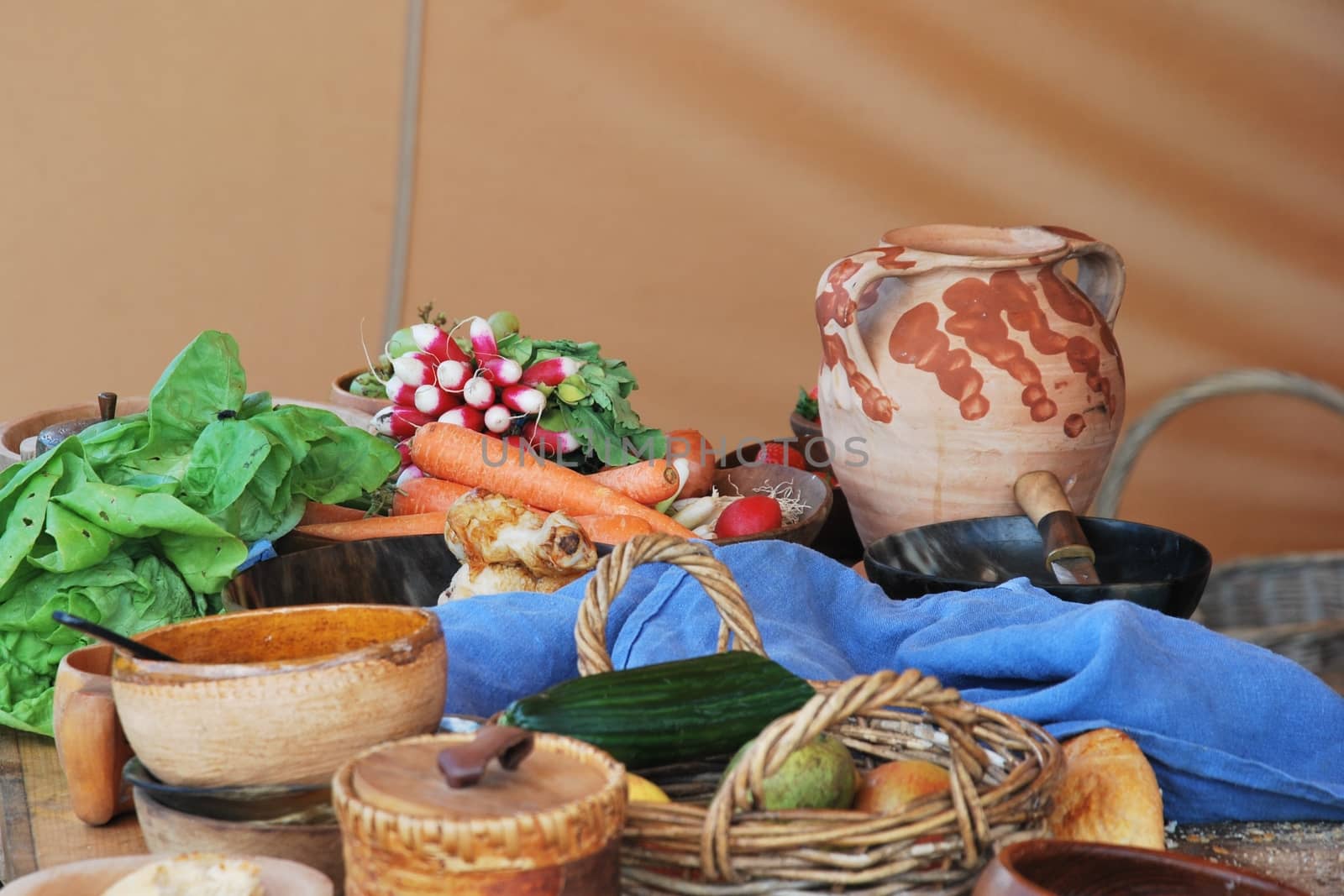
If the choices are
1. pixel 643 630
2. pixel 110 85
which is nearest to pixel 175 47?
pixel 110 85

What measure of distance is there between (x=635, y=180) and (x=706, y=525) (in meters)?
1.40

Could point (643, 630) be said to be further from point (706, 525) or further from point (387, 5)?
point (387, 5)

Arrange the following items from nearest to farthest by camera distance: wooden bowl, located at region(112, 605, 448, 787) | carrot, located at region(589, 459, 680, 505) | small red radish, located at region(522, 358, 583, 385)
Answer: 1. wooden bowl, located at region(112, 605, 448, 787)
2. carrot, located at region(589, 459, 680, 505)
3. small red radish, located at region(522, 358, 583, 385)

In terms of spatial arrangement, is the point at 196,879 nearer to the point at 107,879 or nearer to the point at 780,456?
the point at 107,879

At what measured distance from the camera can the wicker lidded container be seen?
17.0 inches

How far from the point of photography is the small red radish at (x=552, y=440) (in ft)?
4.51

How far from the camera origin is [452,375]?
1.36 m

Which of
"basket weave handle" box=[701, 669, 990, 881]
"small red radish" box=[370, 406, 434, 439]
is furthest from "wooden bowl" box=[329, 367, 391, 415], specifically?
"basket weave handle" box=[701, 669, 990, 881]

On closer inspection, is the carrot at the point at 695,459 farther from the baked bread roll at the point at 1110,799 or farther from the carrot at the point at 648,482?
the baked bread roll at the point at 1110,799

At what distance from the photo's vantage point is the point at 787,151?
2521 millimetres

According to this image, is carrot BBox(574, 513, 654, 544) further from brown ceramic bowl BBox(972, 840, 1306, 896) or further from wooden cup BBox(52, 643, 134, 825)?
brown ceramic bowl BBox(972, 840, 1306, 896)

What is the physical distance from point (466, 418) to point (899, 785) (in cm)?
87

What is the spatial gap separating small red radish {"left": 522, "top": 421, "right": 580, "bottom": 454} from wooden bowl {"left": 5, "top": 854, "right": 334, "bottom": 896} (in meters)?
0.87

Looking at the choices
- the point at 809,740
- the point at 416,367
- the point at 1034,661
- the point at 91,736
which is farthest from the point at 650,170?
the point at 809,740
